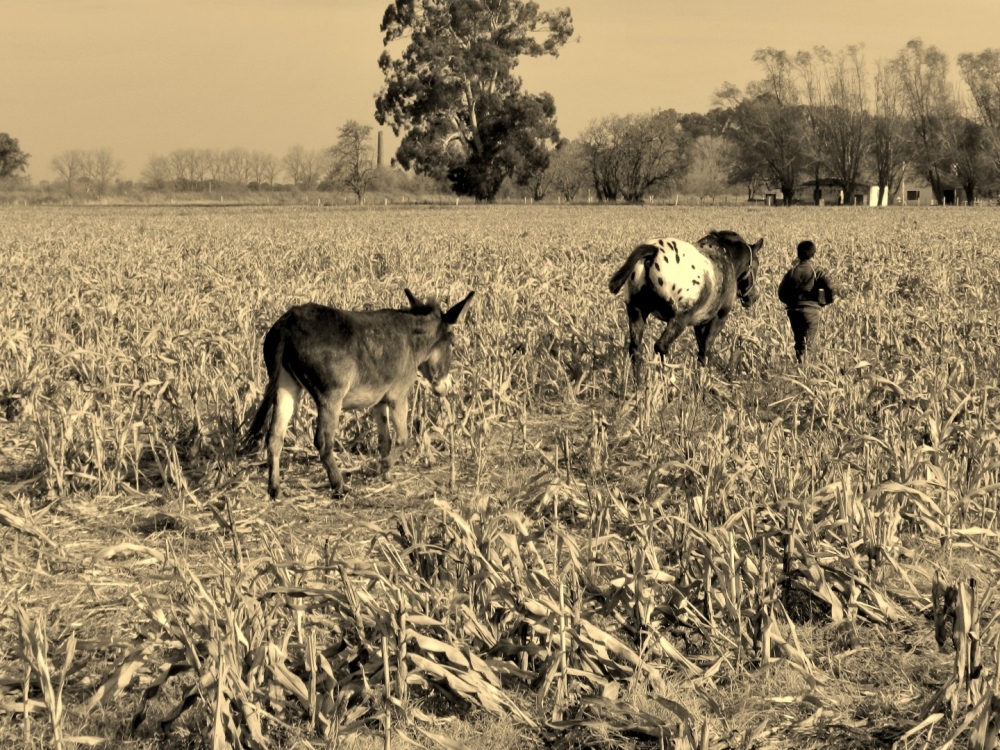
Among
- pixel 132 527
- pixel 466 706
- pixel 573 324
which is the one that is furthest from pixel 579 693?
pixel 573 324

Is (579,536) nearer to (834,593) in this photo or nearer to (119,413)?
(834,593)

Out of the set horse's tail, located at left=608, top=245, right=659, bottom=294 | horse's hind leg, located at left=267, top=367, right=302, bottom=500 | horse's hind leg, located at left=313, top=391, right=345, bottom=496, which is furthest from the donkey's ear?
horse's tail, located at left=608, top=245, right=659, bottom=294

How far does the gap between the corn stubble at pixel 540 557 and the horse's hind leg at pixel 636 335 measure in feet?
1.19

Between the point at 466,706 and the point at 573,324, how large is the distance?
732 cm

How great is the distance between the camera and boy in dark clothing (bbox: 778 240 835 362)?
9266 mm

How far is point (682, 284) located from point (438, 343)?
3.11m

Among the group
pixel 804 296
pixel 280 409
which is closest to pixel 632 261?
pixel 804 296

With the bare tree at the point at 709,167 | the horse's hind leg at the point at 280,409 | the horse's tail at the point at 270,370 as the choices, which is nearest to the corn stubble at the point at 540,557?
the horse's hind leg at the point at 280,409

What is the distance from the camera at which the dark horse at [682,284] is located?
9.11 meters

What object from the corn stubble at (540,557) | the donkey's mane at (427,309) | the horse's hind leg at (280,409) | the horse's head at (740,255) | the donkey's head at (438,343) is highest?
the horse's head at (740,255)

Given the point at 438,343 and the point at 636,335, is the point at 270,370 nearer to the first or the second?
the point at 438,343

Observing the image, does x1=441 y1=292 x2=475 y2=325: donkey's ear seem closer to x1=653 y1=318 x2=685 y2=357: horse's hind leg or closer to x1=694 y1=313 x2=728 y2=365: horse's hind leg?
x1=653 y1=318 x2=685 y2=357: horse's hind leg

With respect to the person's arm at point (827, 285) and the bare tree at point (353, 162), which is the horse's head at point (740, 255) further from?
the bare tree at point (353, 162)

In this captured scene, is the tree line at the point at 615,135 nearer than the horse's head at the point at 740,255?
No
